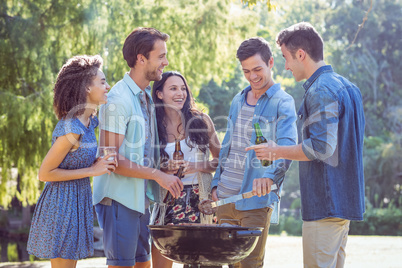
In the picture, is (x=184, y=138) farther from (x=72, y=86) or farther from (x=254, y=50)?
(x=72, y=86)

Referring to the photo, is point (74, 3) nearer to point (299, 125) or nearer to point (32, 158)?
point (32, 158)

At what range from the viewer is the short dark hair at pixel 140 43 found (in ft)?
12.3

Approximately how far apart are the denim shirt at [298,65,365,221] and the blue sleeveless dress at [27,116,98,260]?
4.55 ft

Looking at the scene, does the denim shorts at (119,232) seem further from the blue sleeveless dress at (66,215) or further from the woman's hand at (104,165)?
the woman's hand at (104,165)

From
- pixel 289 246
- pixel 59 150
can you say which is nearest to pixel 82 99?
pixel 59 150

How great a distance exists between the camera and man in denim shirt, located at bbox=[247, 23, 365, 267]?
2998 mm

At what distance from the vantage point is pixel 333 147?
2967mm

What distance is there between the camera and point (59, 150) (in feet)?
10.5

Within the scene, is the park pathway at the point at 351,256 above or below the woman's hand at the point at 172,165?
below

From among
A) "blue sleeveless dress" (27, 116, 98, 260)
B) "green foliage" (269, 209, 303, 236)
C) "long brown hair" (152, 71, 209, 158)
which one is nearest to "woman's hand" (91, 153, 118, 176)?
"blue sleeveless dress" (27, 116, 98, 260)

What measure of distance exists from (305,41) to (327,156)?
2.39ft

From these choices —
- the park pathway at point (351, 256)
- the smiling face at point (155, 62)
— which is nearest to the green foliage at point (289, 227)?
the park pathway at point (351, 256)

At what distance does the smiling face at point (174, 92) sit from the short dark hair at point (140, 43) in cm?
50

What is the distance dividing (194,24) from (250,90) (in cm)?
712
